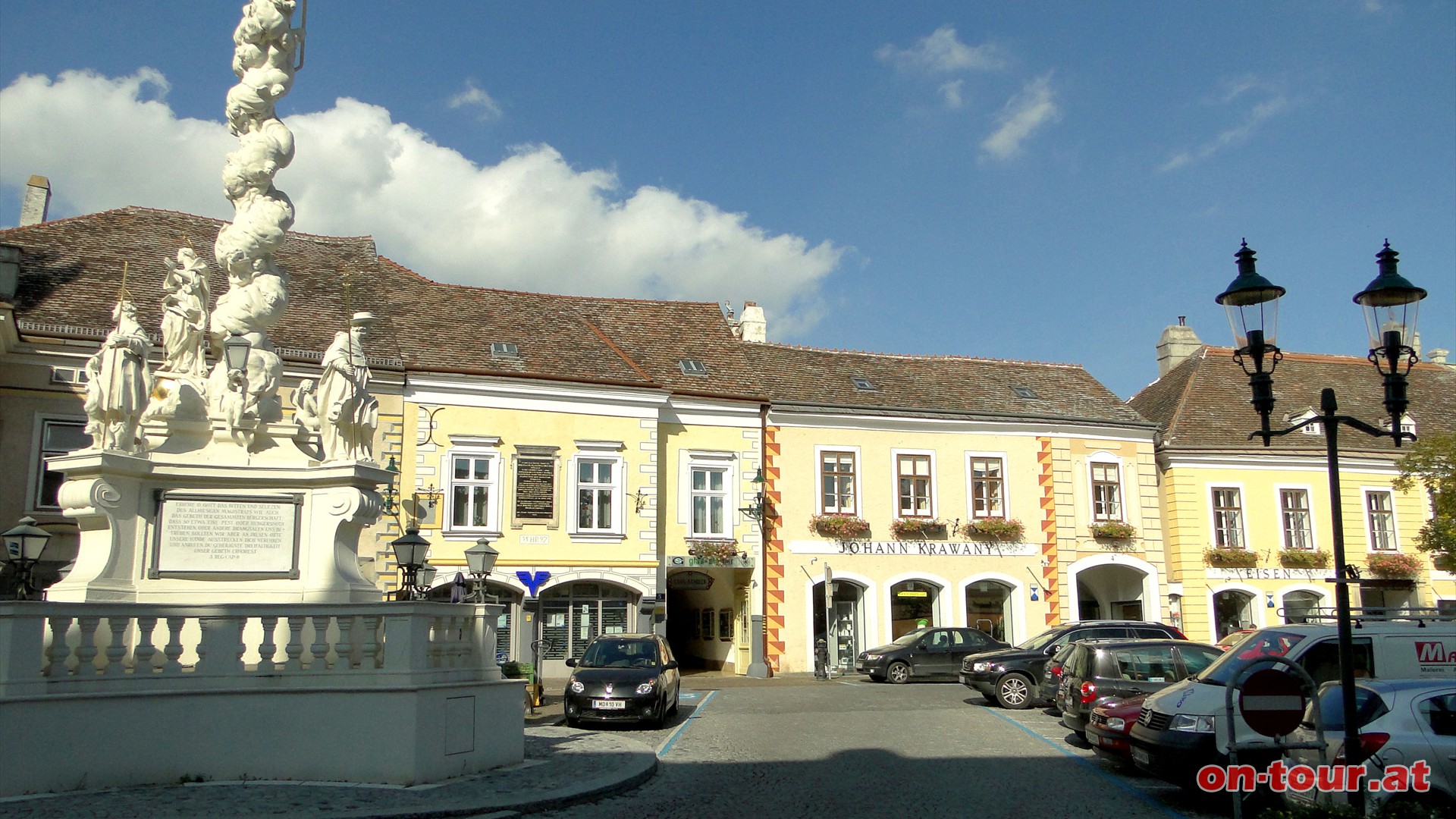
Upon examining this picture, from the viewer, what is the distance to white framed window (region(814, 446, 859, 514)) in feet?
106

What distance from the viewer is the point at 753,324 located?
123ft

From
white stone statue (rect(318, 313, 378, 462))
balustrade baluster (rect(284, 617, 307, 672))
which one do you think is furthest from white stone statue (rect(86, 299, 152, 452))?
balustrade baluster (rect(284, 617, 307, 672))

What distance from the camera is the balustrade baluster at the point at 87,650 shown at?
969cm

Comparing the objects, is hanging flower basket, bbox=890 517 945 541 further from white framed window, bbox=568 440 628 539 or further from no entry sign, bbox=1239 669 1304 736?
no entry sign, bbox=1239 669 1304 736

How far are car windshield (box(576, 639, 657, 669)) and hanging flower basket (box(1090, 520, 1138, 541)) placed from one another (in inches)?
762

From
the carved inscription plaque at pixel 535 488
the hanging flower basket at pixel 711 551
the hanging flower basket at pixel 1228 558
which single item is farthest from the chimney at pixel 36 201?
the hanging flower basket at pixel 1228 558

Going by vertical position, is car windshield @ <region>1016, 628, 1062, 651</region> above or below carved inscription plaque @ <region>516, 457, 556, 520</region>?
below

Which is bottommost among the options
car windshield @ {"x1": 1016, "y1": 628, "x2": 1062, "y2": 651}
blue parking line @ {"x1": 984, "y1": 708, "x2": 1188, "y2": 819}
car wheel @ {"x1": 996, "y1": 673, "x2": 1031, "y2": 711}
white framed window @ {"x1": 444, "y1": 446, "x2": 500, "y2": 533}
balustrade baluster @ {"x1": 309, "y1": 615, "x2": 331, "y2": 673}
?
blue parking line @ {"x1": 984, "y1": 708, "x2": 1188, "y2": 819}

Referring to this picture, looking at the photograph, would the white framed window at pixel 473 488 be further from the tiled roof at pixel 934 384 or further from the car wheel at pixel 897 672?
the car wheel at pixel 897 672

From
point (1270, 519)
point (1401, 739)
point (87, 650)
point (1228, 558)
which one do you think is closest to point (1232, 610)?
point (1228, 558)

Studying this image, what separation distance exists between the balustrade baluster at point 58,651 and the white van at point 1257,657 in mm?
10438

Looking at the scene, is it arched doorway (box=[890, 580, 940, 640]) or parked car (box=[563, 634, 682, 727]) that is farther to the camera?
arched doorway (box=[890, 580, 940, 640])

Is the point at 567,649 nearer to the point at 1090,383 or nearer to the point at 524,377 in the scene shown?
the point at 524,377

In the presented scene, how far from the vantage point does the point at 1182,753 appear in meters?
11.3
